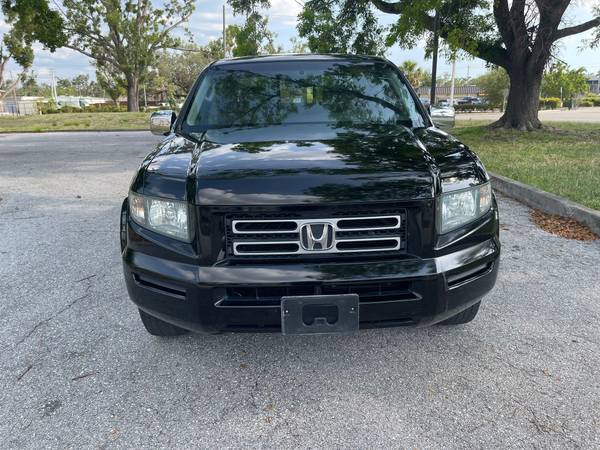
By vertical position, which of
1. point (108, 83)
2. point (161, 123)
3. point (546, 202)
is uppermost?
point (108, 83)

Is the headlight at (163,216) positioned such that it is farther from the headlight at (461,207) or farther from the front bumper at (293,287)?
the headlight at (461,207)

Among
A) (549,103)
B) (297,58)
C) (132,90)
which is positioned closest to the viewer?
(297,58)

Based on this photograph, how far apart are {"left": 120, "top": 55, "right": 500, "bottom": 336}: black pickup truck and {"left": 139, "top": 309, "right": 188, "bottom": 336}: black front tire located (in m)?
0.39

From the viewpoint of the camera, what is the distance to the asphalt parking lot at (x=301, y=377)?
84.8 inches

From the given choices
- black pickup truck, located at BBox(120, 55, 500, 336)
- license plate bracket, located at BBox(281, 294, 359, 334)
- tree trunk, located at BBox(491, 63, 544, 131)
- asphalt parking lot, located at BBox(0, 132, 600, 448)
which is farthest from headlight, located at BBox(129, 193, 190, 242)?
tree trunk, located at BBox(491, 63, 544, 131)

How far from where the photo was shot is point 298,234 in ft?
7.36

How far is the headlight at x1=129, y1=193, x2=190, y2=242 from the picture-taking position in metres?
2.32

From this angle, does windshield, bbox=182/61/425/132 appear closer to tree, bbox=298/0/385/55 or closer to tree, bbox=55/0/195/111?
tree, bbox=298/0/385/55

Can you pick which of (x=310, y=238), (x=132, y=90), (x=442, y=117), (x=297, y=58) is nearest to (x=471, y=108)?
(x=132, y=90)

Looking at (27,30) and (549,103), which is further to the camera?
(549,103)

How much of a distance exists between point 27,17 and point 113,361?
15.2 metres

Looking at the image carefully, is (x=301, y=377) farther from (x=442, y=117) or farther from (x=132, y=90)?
(x=132, y=90)

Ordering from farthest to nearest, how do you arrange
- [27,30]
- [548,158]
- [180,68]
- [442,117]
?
[180,68] < [27,30] < [548,158] < [442,117]

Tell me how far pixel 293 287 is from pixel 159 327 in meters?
1.05
